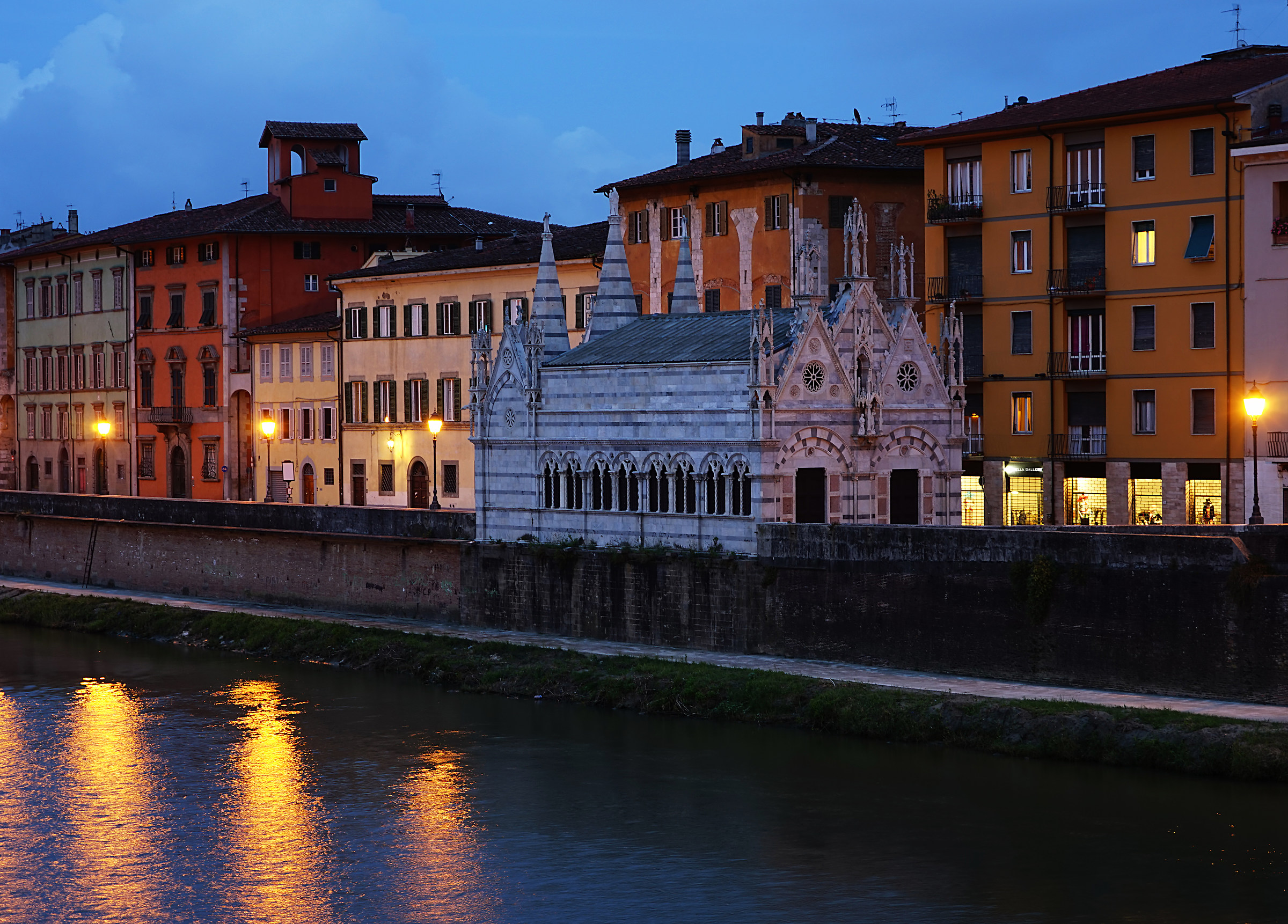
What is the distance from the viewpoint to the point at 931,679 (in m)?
37.5

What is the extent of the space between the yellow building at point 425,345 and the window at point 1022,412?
629 inches

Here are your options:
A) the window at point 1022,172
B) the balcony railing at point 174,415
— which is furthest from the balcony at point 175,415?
the window at point 1022,172

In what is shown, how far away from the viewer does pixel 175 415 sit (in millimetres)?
81000

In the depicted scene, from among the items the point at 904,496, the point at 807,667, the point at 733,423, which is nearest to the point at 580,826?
the point at 807,667

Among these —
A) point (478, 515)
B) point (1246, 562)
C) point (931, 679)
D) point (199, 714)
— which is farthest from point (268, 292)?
point (1246, 562)

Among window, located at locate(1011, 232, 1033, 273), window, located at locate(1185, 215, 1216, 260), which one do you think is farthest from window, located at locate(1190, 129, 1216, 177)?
window, located at locate(1011, 232, 1033, 273)

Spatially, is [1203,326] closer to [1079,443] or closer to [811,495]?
[1079,443]

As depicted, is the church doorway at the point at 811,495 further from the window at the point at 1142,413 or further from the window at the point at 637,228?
the window at the point at 637,228

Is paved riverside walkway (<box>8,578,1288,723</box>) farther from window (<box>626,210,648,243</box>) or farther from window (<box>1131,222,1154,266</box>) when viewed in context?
window (<box>626,210,648,243</box>)

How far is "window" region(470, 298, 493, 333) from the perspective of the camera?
68938 millimetres

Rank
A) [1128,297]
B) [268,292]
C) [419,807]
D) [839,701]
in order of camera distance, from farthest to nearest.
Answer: [268,292] → [1128,297] → [839,701] → [419,807]

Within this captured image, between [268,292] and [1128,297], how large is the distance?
38.3 metres

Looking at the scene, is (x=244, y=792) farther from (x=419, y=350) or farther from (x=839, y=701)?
(x=419, y=350)

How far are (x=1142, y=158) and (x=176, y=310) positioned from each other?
43376 mm
